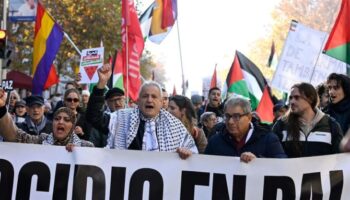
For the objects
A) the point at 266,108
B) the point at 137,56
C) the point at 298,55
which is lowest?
the point at 266,108

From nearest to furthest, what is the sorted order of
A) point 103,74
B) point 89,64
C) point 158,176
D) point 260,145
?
point 260,145 → point 158,176 → point 103,74 → point 89,64

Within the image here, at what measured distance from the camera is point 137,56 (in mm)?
10492

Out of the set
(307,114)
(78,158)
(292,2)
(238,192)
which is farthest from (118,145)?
(292,2)

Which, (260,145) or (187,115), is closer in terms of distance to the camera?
(260,145)

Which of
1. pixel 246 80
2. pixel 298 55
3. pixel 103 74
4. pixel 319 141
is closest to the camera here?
pixel 319 141

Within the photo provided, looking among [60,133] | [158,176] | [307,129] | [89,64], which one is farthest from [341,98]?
[89,64]

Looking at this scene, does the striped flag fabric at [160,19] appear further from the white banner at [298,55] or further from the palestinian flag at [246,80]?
the white banner at [298,55]

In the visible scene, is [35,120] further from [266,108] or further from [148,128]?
[266,108]

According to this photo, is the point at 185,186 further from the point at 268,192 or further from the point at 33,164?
the point at 33,164

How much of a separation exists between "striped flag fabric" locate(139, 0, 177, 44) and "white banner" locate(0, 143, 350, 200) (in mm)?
7023

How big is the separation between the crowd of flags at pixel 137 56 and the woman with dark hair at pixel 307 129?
369 centimetres

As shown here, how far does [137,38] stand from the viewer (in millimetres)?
10742

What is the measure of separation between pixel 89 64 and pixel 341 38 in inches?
152

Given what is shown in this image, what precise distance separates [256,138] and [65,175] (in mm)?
1435
